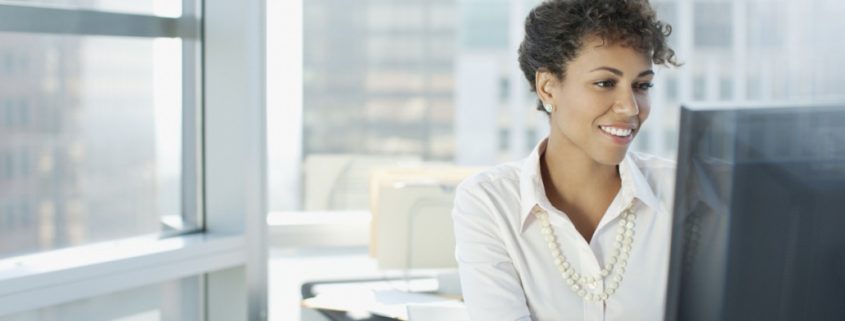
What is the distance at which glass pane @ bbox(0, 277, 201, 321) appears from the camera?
243cm

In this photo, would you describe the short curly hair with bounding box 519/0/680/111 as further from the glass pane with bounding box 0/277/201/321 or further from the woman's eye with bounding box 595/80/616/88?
the glass pane with bounding box 0/277/201/321

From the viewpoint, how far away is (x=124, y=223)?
8.95ft

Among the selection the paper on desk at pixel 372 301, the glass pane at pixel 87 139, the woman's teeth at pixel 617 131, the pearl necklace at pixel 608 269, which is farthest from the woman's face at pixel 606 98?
the glass pane at pixel 87 139

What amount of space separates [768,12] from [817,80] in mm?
501

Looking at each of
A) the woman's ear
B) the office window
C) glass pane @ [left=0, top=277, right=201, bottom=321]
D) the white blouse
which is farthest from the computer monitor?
the office window

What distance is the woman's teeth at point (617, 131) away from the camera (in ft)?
5.64

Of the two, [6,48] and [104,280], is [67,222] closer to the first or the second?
[104,280]

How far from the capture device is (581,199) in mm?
1843

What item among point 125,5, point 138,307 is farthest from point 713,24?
point 138,307

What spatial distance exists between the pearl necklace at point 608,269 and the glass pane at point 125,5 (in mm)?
1347

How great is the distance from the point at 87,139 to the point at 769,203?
2.07 m

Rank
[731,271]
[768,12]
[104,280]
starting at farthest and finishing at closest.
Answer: [768,12] → [104,280] → [731,271]

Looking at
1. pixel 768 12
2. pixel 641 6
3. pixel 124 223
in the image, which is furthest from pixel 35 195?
pixel 768 12

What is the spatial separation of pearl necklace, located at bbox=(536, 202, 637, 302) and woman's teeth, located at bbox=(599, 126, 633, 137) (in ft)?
0.37
